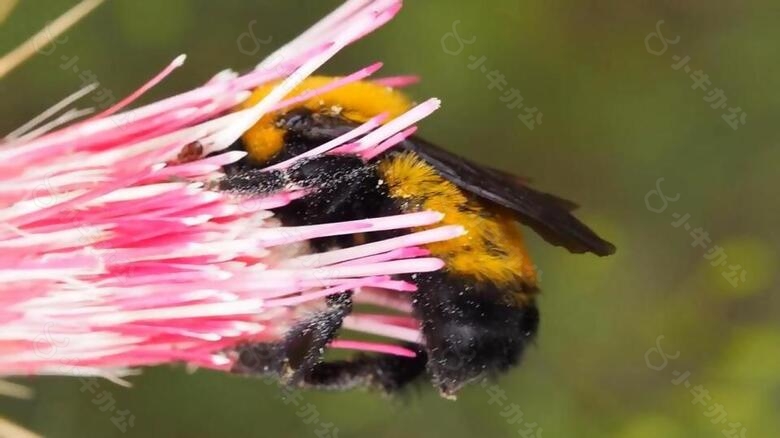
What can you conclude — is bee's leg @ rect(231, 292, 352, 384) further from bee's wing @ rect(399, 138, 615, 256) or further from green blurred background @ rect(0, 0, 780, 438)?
green blurred background @ rect(0, 0, 780, 438)

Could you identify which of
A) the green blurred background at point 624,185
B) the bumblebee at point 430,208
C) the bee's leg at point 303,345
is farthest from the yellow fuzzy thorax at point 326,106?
the green blurred background at point 624,185

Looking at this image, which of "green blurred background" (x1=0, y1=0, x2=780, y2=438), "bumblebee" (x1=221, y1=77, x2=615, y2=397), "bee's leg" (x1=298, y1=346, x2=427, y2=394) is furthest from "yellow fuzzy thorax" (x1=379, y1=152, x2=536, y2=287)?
"green blurred background" (x1=0, y1=0, x2=780, y2=438)

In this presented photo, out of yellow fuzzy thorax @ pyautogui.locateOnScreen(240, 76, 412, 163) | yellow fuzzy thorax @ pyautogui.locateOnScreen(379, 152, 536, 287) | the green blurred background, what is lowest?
the green blurred background

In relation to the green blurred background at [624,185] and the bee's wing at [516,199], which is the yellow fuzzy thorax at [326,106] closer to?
the bee's wing at [516,199]

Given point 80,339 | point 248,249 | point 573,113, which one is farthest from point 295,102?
point 573,113

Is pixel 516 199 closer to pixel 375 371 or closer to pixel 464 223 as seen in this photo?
pixel 464 223

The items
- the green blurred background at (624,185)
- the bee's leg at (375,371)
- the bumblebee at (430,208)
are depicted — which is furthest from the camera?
the green blurred background at (624,185)

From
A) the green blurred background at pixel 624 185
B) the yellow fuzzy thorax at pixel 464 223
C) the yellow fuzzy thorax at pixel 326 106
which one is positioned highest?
the yellow fuzzy thorax at pixel 326 106
